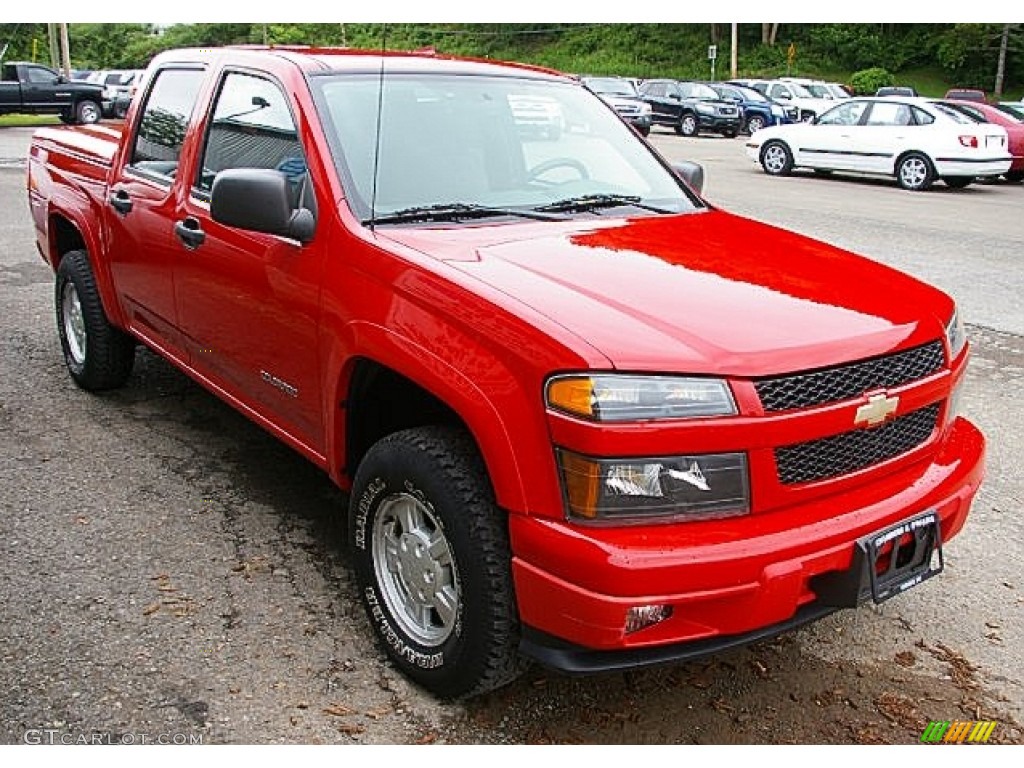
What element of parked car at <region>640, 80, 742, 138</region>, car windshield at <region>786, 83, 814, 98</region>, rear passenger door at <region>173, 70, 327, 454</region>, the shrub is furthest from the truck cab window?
the shrub

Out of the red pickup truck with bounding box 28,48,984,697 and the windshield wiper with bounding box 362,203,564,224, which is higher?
the windshield wiper with bounding box 362,203,564,224

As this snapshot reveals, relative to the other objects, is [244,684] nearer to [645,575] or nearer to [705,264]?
[645,575]

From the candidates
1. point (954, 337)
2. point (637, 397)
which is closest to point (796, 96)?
point (954, 337)

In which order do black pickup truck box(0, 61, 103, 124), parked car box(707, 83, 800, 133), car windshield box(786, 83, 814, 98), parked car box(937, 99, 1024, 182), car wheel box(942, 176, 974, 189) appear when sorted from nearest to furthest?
car wheel box(942, 176, 974, 189)
parked car box(937, 99, 1024, 182)
black pickup truck box(0, 61, 103, 124)
parked car box(707, 83, 800, 133)
car windshield box(786, 83, 814, 98)

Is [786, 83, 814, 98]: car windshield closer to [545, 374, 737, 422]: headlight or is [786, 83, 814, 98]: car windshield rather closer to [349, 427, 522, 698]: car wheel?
[349, 427, 522, 698]: car wheel

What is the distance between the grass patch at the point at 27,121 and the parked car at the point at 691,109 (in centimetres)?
1701

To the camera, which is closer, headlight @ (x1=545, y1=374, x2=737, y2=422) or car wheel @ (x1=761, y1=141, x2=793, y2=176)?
headlight @ (x1=545, y1=374, x2=737, y2=422)

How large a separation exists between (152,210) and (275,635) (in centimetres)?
211

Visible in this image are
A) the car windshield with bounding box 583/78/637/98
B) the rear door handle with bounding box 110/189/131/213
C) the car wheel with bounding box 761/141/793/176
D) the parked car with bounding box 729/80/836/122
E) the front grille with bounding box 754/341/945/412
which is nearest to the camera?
the front grille with bounding box 754/341/945/412

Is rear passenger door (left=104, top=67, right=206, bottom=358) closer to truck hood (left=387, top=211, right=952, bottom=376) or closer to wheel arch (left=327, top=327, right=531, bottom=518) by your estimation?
wheel arch (left=327, top=327, right=531, bottom=518)

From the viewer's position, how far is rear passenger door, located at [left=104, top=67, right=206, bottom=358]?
4.46 meters

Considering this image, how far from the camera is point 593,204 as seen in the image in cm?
380

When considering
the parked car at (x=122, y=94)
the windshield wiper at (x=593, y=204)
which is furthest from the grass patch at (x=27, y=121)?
the windshield wiper at (x=593, y=204)

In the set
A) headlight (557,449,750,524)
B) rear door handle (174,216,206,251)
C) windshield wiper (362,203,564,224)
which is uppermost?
windshield wiper (362,203,564,224)
